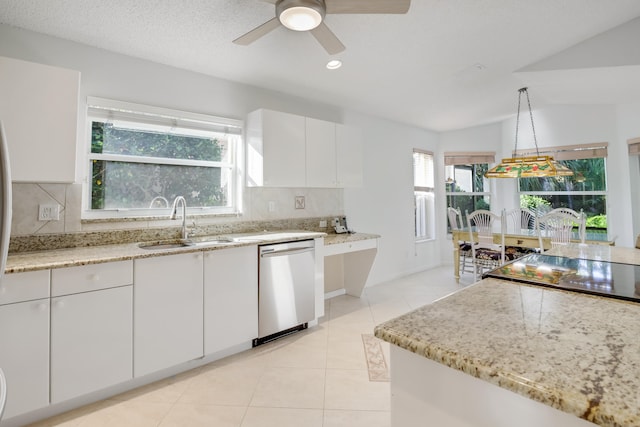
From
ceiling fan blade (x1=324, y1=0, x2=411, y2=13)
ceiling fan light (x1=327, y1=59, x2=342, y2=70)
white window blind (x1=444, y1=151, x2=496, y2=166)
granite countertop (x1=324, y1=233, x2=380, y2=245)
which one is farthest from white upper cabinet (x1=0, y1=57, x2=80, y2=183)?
white window blind (x1=444, y1=151, x2=496, y2=166)

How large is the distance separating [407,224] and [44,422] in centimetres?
453

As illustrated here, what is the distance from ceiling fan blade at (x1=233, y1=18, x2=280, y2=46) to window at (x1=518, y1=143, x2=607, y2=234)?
15.8ft

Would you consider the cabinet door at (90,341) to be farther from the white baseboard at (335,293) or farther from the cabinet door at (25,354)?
the white baseboard at (335,293)

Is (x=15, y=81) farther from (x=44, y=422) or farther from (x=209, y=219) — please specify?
(x=44, y=422)

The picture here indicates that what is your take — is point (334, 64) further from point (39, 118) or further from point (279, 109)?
point (39, 118)

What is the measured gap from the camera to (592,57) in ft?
9.50

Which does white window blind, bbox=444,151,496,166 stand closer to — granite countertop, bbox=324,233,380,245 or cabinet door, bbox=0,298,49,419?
granite countertop, bbox=324,233,380,245

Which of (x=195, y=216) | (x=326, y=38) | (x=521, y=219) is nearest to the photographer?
(x=326, y=38)

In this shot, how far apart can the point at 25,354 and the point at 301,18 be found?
2331mm

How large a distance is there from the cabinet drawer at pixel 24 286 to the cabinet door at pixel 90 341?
3.3 inches

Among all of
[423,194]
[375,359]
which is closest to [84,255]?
[375,359]

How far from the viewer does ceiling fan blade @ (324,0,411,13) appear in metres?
1.56

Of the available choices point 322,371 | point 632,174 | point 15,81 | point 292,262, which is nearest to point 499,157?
point 632,174

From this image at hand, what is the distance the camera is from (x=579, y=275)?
1.20 metres
